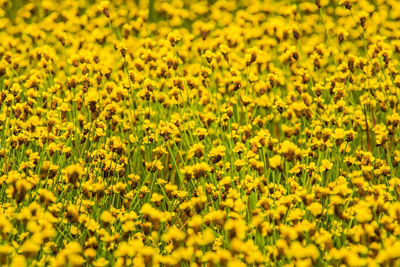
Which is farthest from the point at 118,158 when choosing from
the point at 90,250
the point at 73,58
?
the point at 90,250

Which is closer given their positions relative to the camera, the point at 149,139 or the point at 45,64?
the point at 149,139

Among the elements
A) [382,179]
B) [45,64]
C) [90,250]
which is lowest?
[382,179]

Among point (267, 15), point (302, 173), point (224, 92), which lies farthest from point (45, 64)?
point (267, 15)

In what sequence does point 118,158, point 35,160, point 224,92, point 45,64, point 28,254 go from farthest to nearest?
point 224,92
point 45,64
point 118,158
point 35,160
point 28,254

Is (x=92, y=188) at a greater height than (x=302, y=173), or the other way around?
(x=92, y=188)

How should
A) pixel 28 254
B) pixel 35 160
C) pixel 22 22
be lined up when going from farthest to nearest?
1. pixel 22 22
2. pixel 35 160
3. pixel 28 254

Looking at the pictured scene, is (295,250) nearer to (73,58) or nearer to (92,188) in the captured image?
(92,188)

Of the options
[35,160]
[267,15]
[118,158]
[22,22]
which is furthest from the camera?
[267,15]

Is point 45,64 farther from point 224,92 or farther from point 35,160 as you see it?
point 224,92

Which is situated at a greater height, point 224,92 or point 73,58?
point 73,58
